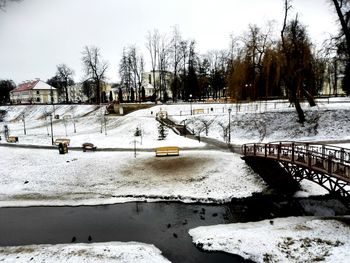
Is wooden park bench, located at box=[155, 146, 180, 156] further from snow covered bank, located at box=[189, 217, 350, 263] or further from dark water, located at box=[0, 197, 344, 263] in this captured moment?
snow covered bank, located at box=[189, 217, 350, 263]

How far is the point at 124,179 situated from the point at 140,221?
23.3 ft

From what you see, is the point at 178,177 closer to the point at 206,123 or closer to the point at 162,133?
the point at 162,133

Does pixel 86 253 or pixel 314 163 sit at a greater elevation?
pixel 314 163

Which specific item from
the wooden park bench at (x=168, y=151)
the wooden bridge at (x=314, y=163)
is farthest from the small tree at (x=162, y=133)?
the wooden bridge at (x=314, y=163)

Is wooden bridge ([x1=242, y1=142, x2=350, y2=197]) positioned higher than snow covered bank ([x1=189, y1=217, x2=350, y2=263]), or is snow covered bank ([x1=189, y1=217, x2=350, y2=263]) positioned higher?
wooden bridge ([x1=242, y1=142, x2=350, y2=197])

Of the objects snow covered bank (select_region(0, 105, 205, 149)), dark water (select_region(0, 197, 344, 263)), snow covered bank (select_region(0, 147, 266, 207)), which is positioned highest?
snow covered bank (select_region(0, 105, 205, 149))

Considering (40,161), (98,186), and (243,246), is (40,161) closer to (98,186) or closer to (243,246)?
(98,186)

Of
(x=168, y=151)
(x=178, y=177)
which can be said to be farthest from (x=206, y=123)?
(x=178, y=177)

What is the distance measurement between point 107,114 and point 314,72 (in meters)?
32.1

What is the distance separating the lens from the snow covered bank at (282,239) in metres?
13.9

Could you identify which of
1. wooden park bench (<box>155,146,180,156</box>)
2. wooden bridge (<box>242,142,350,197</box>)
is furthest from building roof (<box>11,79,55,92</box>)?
wooden bridge (<box>242,142,350,197</box>)

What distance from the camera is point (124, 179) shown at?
25.5m

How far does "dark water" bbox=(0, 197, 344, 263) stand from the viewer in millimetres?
16175

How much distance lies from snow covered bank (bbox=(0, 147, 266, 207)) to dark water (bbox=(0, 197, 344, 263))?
1.29 meters
